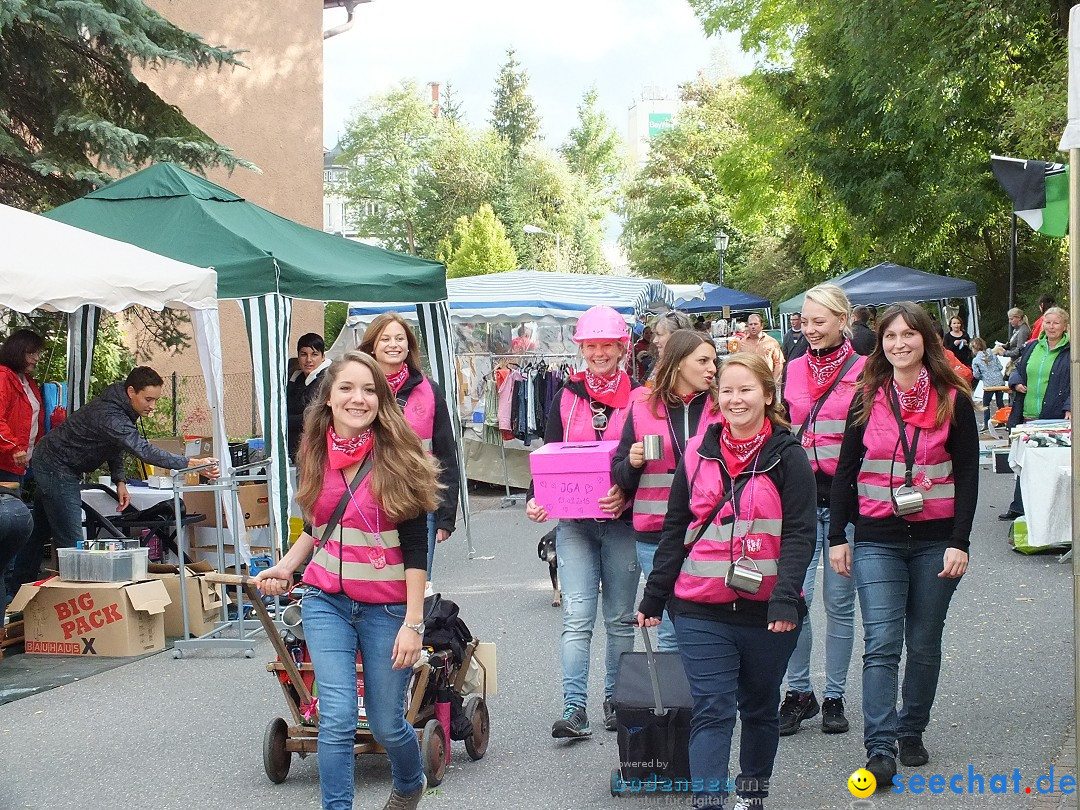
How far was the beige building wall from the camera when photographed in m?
22.7

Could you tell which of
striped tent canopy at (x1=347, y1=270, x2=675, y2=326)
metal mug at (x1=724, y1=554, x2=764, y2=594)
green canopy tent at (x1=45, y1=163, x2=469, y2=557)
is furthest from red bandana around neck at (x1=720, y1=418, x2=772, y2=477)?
striped tent canopy at (x1=347, y1=270, x2=675, y2=326)

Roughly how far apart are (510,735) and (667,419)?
185cm

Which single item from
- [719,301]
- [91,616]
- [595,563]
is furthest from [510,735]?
[719,301]

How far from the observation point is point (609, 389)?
572 cm

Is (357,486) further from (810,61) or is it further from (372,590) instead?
(810,61)

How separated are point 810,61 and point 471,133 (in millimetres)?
41857

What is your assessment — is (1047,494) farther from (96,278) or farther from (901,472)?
(96,278)

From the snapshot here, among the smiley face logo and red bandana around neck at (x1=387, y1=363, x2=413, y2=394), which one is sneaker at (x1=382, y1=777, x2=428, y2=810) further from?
red bandana around neck at (x1=387, y1=363, x2=413, y2=394)

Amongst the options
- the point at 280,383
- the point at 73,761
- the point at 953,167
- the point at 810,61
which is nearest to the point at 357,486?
the point at 73,761

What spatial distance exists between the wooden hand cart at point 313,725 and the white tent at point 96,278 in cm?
301

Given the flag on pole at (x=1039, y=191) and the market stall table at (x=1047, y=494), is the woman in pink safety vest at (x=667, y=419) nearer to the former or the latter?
the flag on pole at (x=1039, y=191)

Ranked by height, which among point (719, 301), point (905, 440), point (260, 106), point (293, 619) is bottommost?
point (293, 619)

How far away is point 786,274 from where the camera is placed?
164 ft

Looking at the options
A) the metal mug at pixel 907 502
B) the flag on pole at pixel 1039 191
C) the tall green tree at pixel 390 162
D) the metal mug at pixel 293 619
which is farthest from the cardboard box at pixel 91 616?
the tall green tree at pixel 390 162
